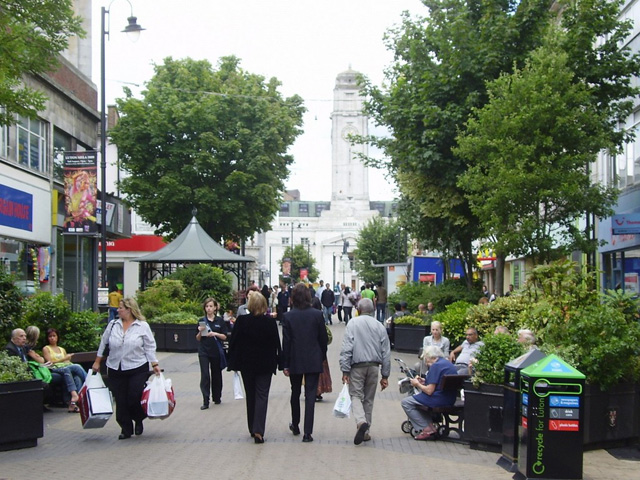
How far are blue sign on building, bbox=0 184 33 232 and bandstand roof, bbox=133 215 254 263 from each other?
3727 millimetres

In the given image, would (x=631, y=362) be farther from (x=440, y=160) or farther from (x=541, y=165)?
(x=440, y=160)

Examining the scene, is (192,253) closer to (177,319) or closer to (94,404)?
(177,319)

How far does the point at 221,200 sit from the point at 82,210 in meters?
14.0

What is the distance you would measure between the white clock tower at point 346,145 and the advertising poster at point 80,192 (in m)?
127

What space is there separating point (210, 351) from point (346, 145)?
146m

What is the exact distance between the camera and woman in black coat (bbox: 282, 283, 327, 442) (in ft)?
32.9

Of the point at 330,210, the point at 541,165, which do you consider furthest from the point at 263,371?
the point at 330,210

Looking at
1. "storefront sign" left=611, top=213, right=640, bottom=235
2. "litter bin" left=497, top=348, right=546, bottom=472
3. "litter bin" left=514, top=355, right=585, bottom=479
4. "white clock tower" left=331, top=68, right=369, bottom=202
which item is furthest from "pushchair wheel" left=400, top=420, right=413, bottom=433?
"white clock tower" left=331, top=68, right=369, bottom=202

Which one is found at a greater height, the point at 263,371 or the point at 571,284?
the point at 571,284

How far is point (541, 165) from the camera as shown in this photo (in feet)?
61.6

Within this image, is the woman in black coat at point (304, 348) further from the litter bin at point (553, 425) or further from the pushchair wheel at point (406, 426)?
the litter bin at point (553, 425)

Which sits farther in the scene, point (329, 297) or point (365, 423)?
point (329, 297)

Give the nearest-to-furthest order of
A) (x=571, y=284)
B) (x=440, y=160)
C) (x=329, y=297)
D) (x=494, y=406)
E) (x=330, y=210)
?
(x=494, y=406) < (x=571, y=284) < (x=440, y=160) < (x=329, y=297) < (x=330, y=210)

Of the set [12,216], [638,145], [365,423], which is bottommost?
[365,423]
